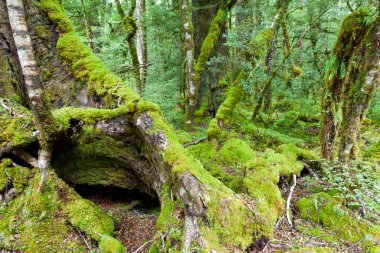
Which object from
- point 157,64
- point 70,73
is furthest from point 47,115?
point 157,64

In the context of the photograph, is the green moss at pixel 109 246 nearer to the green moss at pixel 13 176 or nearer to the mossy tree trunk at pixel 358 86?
the green moss at pixel 13 176

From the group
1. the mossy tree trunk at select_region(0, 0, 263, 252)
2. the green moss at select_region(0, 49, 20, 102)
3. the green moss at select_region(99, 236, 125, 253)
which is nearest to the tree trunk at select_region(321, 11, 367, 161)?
the mossy tree trunk at select_region(0, 0, 263, 252)

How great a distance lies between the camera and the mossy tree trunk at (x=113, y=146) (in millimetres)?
3283

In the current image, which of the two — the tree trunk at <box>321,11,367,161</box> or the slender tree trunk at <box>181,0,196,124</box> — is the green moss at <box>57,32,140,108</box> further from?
the tree trunk at <box>321,11,367,161</box>

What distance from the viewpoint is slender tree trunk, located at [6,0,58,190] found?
3.29 m

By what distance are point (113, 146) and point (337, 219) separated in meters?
Answer: 4.11

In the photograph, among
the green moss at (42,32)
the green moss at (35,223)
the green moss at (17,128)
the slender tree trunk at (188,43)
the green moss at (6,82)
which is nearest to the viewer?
the green moss at (35,223)

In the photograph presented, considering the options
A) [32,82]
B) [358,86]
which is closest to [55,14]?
[32,82]

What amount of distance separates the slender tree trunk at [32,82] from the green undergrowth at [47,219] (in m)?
0.22

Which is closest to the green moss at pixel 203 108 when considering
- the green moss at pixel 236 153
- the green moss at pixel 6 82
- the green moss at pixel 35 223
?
the green moss at pixel 236 153

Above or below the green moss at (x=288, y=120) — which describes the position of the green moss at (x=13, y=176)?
above

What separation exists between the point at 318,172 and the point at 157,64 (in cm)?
799

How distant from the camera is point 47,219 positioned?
12.1ft

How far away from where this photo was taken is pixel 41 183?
3.87 m
